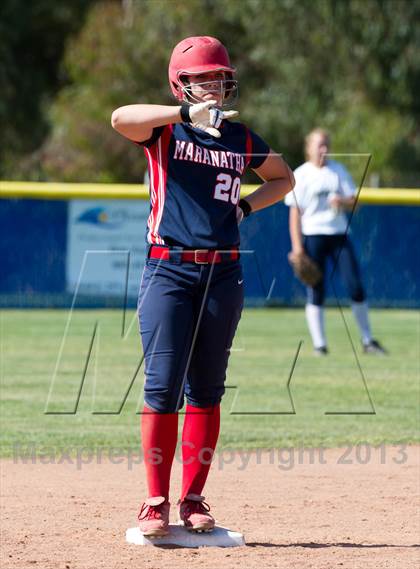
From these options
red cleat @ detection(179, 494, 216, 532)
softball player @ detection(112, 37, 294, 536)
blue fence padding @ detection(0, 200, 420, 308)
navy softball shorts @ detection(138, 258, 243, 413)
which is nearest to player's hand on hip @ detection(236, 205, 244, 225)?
softball player @ detection(112, 37, 294, 536)

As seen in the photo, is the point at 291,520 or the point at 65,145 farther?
the point at 65,145

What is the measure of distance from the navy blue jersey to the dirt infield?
123 cm

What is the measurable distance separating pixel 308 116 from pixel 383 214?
36.4ft

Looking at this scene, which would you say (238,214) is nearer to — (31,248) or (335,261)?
(335,261)

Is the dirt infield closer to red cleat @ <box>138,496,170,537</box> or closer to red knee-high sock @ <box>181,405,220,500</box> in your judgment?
red cleat @ <box>138,496,170,537</box>

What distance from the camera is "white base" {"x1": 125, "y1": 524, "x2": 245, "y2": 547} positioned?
4.59m

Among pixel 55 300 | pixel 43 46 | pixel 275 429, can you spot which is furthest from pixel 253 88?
pixel 275 429

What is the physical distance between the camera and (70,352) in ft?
35.9

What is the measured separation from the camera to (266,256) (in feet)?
46.1

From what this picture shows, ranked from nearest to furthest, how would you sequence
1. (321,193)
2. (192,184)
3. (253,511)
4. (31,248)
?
1. (192,184)
2. (253,511)
3. (321,193)
4. (31,248)

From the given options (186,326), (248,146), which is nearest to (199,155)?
(248,146)

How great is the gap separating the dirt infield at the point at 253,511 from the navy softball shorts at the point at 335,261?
3991 millimetres

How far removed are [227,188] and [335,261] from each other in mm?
6247

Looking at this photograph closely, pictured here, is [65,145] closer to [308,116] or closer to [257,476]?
[308,116]
